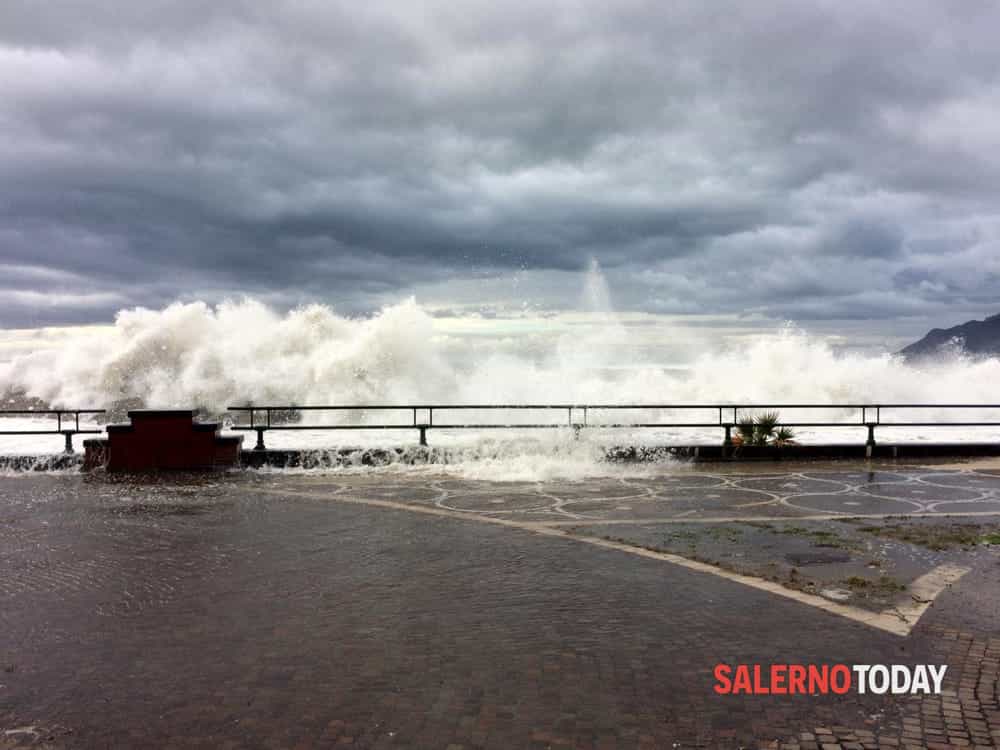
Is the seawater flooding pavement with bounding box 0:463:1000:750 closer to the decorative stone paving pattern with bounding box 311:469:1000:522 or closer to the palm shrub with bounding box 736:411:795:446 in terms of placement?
the decorative stone paving pattern with bounding box 311:469:1000:522

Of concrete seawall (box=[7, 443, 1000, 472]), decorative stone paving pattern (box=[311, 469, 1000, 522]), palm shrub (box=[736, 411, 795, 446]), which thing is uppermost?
palm shrub (box=[736, 411, 795, 446])

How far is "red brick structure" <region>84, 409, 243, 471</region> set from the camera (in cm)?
1697

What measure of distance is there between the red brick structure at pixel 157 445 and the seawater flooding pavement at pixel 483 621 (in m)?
4.68

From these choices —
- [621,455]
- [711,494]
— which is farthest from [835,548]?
[621,455]

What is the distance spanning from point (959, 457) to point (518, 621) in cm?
1620

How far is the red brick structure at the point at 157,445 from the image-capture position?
17.0 m

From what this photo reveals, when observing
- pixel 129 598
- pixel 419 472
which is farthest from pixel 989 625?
pixel 419 472

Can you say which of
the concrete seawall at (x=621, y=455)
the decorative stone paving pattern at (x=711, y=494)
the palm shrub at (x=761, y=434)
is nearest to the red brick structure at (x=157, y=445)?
the concrete seawall at (x=621, y=455)

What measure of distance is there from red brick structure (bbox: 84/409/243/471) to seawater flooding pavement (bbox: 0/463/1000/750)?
15.3ft

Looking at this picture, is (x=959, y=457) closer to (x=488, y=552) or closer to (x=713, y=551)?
(x=713, y=551)

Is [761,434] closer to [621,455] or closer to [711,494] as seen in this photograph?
[621,455]

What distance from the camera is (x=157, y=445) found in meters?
17.1

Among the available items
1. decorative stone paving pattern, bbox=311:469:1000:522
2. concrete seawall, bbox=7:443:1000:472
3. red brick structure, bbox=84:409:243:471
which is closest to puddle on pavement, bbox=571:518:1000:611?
decorative stone paving pattern, bbox=311:469:1000:522

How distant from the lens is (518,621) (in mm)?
6477
